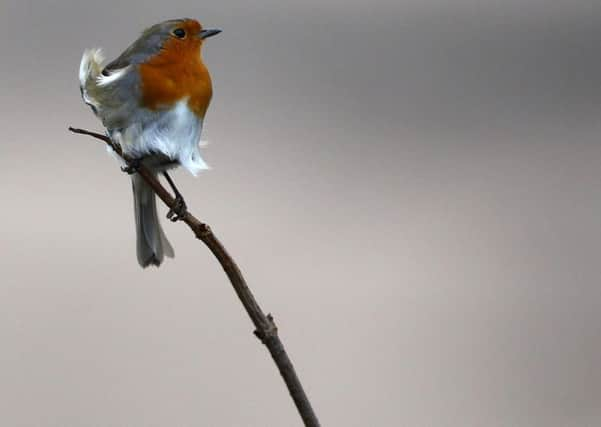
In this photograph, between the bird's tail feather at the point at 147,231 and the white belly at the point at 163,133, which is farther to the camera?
the bird's tail feather at the point at 147,231

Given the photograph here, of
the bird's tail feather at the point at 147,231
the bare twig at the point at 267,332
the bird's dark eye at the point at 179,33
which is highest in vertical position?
the bird's dark eye at the point at 179,33

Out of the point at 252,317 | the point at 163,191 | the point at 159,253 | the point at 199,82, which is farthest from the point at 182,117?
the point at 252,317

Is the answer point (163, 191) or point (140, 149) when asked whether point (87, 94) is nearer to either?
point (140, 149)

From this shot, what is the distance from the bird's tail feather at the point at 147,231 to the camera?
1.06m

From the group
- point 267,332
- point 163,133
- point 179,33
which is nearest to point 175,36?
point 179,33

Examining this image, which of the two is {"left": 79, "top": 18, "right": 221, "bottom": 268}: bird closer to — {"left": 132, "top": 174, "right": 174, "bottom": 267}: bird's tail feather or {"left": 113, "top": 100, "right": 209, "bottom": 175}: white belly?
{"left": 113, "top": 100, "right": 209, "bottom": 175}: white belly

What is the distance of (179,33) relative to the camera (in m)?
0.93

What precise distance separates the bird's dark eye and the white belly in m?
0.08

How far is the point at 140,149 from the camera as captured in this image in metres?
0.94

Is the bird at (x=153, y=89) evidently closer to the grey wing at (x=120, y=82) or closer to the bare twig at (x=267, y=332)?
the grey wing at (x=120, y=82)

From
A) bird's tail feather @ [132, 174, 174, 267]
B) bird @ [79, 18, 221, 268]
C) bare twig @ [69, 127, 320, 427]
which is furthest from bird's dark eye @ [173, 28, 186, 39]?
bare twig @ [69, 127, 320, 427]

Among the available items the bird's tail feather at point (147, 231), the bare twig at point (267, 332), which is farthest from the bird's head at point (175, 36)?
the bare twig at point (267, 332)

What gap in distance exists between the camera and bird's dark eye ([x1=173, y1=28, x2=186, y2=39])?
3.03ft

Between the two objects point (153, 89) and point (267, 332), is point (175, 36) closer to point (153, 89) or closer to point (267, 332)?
point (153, 89)
